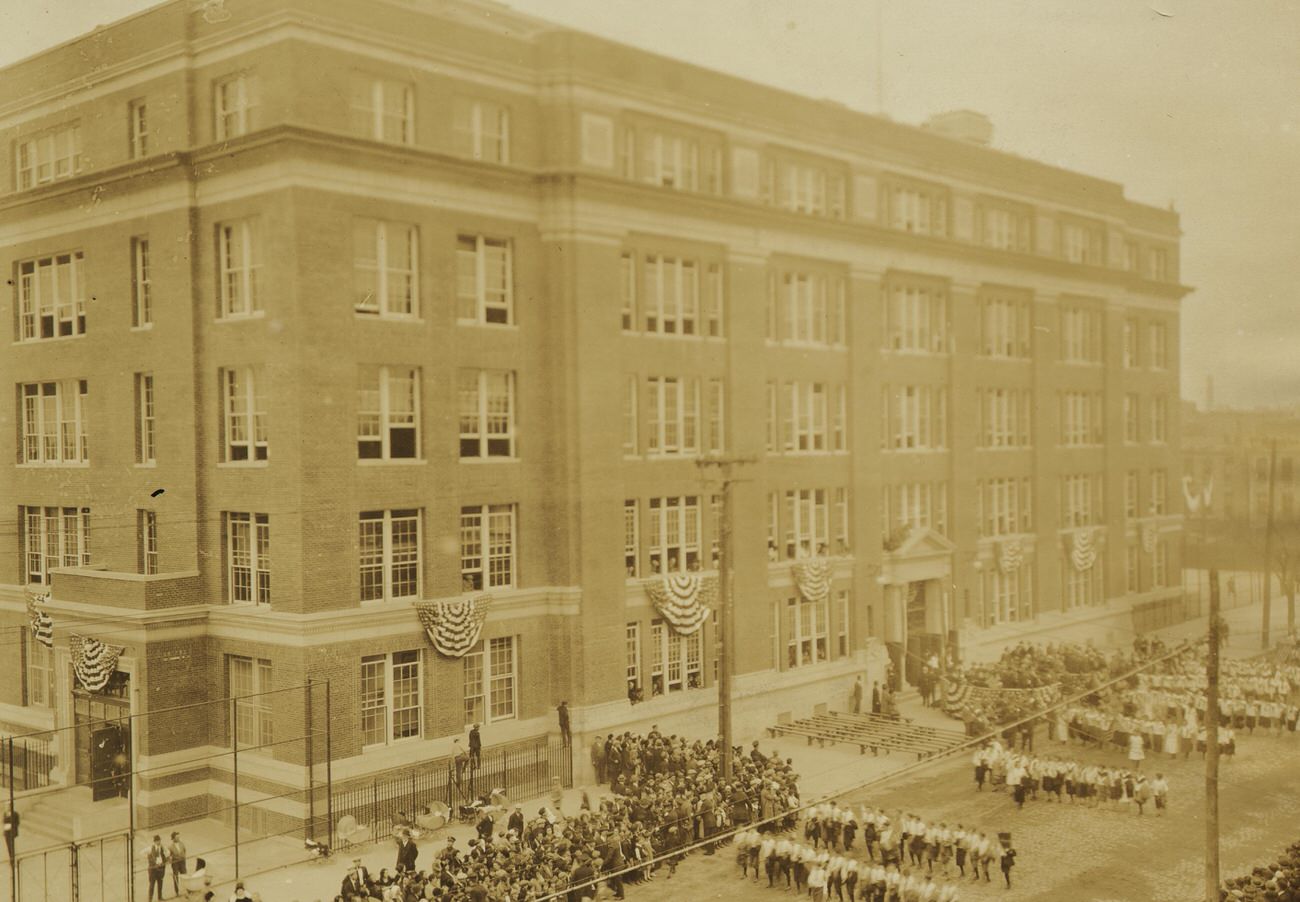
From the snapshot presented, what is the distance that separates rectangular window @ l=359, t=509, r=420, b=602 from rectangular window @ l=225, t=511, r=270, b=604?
2.62 m

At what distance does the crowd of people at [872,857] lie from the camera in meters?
26.1

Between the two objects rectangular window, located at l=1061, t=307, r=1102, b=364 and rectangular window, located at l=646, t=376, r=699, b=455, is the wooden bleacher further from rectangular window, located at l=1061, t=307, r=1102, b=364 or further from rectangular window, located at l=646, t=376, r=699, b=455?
rectangular window, located at l=1061, t=307, r=1102, b=364

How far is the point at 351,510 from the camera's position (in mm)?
32781

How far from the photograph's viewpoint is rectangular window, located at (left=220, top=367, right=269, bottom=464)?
109ft

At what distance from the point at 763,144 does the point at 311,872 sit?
28877 mm

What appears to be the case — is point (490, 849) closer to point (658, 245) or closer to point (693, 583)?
point (693, 583)

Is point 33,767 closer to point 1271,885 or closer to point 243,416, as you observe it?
point 243,416

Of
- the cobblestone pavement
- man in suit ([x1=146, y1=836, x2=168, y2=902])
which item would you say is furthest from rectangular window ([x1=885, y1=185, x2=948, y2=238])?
man in suit ([x1=146, y1=836, x2=168, y2=902])

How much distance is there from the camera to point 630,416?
39.7 meters

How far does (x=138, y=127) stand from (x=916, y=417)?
3210cm

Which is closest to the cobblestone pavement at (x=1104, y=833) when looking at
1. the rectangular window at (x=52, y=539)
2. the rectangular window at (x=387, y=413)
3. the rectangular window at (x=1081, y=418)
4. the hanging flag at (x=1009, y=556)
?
the rectangular window at (x=387, y=413)

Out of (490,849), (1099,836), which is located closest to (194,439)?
(490,849)

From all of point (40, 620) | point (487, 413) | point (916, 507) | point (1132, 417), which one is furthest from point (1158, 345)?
point (40, 620)

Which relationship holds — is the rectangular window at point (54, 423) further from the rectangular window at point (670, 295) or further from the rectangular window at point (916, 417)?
the rectangular window at point (916, 417)
